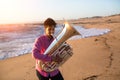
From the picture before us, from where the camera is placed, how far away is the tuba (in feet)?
10.6

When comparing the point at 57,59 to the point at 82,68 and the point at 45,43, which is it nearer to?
the point at 45,43

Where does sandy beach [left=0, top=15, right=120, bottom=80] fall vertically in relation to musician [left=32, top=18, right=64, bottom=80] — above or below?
below

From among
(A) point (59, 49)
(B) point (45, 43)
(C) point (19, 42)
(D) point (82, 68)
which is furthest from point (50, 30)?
(C) point (19, 42)

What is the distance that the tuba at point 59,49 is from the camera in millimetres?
3217

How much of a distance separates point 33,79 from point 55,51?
3831 millimetres

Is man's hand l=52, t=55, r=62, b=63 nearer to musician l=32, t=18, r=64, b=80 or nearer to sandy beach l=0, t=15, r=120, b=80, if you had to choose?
musician l=32, t=18, r=64, b=80

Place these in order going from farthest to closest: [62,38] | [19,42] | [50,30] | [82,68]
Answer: [19,42], [82,68], [50,30], [62,38]

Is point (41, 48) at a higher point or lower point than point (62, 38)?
lower

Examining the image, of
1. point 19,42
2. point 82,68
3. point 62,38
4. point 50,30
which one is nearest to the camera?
point 62,38

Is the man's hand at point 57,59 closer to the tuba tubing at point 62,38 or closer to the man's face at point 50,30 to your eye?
the tuba tubing at point 62,38

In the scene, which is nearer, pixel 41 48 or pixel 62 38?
pixel 62 38

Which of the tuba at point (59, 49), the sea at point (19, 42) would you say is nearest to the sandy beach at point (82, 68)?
the sea at point (19, 42)

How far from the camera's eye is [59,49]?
129 inches

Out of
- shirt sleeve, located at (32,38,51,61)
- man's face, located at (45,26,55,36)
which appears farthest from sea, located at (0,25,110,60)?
shirt sleeve, located at (32,38,51,61)
